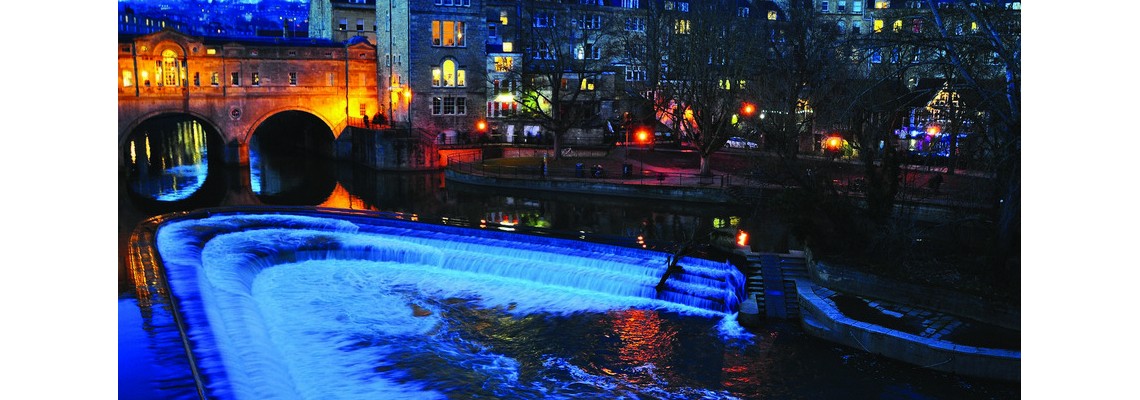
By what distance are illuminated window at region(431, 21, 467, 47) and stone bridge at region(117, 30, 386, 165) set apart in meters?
5.26

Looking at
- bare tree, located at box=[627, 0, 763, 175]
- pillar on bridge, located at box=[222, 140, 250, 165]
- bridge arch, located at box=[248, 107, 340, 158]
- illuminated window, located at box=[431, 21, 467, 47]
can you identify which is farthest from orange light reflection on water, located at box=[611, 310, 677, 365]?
bridge arch, located at box=[248, 107, 340, 158]

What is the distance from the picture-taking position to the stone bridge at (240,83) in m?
51.2

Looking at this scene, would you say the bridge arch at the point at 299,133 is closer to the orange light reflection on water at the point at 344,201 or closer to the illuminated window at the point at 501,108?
the illuminated window at the point at 501,108

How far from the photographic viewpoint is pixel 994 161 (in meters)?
18.2

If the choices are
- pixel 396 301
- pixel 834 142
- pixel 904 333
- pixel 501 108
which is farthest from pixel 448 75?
pixel 904 333

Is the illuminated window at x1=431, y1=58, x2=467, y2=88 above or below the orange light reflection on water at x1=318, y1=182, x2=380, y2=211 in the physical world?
above

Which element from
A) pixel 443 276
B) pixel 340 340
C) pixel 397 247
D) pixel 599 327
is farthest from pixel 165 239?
pixel 599 327

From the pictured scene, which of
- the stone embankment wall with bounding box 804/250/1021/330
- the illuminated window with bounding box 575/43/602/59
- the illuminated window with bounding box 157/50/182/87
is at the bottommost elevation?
the stone embankment wall with bounding box 804/250/1021/330

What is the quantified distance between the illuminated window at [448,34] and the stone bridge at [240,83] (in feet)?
17.3

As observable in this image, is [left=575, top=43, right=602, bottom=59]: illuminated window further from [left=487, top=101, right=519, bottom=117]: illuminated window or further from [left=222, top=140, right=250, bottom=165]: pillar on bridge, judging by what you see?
[left=222, top=140, right=250, bottom=165]: pillar on bridge

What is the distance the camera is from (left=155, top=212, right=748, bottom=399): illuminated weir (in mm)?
16594

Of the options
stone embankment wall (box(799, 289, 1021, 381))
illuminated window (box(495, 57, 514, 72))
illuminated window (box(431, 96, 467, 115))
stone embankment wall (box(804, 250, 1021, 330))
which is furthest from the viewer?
illuminated window (box(495, 57, 514, 72))

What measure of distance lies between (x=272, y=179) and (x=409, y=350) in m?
35.6

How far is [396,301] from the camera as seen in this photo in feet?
72.1
